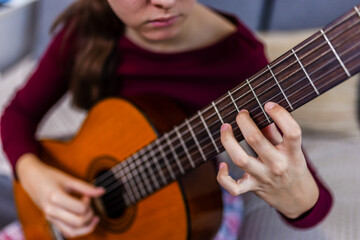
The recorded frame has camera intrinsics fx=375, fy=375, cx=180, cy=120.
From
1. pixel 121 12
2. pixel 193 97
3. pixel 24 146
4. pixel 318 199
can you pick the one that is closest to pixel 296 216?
pixel 318 199

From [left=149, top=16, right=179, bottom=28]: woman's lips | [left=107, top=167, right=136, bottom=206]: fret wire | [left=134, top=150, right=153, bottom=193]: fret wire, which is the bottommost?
[left=107, top=167, right=136, bottom=206]: fret wire

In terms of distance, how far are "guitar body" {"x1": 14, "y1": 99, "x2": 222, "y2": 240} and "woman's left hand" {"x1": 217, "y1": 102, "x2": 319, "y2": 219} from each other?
158 mm

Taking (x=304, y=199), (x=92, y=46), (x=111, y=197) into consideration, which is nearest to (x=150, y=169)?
(x=111, y=197)

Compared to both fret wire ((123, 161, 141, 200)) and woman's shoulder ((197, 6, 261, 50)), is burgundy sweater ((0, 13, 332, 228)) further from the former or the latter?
fret wire ((123, 161, 141, 200))

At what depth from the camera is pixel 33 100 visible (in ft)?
2.98

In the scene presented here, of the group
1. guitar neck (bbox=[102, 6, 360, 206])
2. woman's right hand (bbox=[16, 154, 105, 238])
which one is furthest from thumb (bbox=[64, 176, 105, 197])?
guitar neck (bbox=[102, 6, 360, 206])

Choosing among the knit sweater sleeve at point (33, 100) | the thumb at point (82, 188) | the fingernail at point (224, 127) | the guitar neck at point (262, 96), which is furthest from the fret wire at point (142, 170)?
the knit sweater sleeve at point (33, 100)

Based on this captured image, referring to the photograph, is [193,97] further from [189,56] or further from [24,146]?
[24,146]

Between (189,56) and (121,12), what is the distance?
0.21 metres

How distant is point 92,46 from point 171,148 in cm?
37

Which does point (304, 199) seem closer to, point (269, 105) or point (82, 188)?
point (269, 105)

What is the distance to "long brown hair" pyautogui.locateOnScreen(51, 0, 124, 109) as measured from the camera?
32.1 inches

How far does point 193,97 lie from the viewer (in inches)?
29.6

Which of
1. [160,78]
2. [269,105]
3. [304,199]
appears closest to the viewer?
[269,105]
